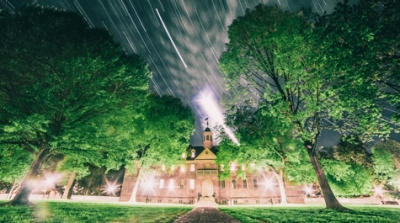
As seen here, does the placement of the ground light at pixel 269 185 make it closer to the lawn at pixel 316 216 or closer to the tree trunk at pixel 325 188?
the tree trunk at pixel 325 188

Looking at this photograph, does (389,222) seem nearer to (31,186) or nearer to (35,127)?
(35,127)

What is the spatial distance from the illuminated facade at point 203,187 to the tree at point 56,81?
27.8 metres

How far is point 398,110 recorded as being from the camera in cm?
887

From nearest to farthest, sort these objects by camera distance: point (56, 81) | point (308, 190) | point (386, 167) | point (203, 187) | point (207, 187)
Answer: point (56, 81) < point (386, 167) < point (203, 187) < point (207, 187) < point (308, 190)

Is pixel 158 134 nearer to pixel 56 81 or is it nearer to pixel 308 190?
pixel 56 81

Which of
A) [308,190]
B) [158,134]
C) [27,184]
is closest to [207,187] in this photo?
[158,134]

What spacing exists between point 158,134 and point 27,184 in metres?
12.1

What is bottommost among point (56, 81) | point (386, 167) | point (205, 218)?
point (205, 218)

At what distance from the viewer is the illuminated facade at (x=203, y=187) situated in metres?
37.8

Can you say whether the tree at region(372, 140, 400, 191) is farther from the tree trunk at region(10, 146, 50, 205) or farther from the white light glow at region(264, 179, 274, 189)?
the tree trunk at region(10, 146, 50, 205)

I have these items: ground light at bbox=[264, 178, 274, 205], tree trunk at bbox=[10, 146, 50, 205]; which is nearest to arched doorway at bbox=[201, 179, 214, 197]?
ground light at bbox=[264, 178, 274, 205]

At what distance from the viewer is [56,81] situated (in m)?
11.1

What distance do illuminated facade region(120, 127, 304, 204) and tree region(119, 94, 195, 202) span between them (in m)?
15.7

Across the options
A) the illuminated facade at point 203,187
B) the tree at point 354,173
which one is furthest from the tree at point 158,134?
the tree at point 354,173
